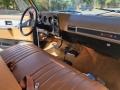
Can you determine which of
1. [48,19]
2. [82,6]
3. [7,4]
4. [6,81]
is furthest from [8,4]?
[6,81]

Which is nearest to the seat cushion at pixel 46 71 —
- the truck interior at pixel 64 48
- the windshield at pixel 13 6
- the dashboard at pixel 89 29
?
the truck interior at pixel 64 48

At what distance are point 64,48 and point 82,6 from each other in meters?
0.68

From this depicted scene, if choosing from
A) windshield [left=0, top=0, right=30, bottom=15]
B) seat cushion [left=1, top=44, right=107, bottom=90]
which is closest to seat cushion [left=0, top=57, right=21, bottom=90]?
seat cushion [left=1, top=44, right=107, bottom=90]

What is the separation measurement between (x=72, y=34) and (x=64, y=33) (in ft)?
0.65

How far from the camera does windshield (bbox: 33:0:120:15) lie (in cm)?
317

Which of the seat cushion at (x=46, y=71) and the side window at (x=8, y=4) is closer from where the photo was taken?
the seat cushion at (x=46, y=71)

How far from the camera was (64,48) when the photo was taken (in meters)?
3.92

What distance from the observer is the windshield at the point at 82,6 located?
3169 mm

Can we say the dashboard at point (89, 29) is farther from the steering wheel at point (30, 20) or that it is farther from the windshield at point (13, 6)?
the windshield at point (13, 6)

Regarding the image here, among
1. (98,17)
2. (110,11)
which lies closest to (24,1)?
(110,11)

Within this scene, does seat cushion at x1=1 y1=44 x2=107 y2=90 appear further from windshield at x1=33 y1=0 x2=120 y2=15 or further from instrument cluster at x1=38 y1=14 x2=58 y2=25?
windshield at x1=33 y1=0 x2=120 y2=15

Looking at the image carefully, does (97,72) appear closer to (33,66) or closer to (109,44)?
(109,44)

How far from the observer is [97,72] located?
316 cm

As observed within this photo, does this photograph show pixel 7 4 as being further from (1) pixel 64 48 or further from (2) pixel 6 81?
(2) pixel 6 81
